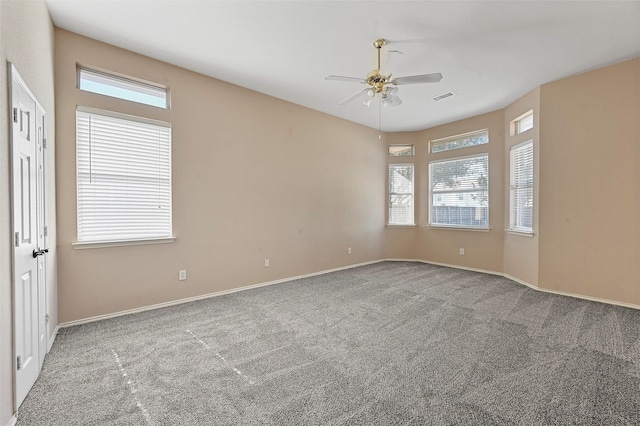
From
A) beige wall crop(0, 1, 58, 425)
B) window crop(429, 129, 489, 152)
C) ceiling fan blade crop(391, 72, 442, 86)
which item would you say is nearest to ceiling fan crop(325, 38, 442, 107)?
ceiling fan blade crop(391, 72, 442, 86)

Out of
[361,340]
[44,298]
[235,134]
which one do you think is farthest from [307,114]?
[44,298]

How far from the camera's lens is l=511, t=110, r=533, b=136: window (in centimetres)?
468

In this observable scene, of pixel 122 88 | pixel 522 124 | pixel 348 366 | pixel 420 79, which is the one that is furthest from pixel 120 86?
pixel 522 124

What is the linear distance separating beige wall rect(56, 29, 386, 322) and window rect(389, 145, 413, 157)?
864 mm

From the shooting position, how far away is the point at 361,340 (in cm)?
270

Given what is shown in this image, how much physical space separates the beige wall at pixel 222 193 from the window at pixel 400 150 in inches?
34.0

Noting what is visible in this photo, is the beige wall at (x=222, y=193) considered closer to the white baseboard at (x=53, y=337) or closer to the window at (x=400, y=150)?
the white baseboard at (x=53, y=337)

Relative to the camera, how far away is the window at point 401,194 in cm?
Result: 681

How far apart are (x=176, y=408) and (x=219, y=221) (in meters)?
2.63

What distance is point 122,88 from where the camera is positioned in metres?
3.36

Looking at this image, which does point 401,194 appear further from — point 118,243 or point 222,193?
point 118,243

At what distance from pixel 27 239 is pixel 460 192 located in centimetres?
643

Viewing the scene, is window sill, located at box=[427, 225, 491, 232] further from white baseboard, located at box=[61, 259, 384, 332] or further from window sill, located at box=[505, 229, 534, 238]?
white baseboard, located at box=[61, 259, 384, 332]

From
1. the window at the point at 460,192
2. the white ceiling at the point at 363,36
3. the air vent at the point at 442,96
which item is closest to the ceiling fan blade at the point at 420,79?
the white ceiling at the point at 363,36
